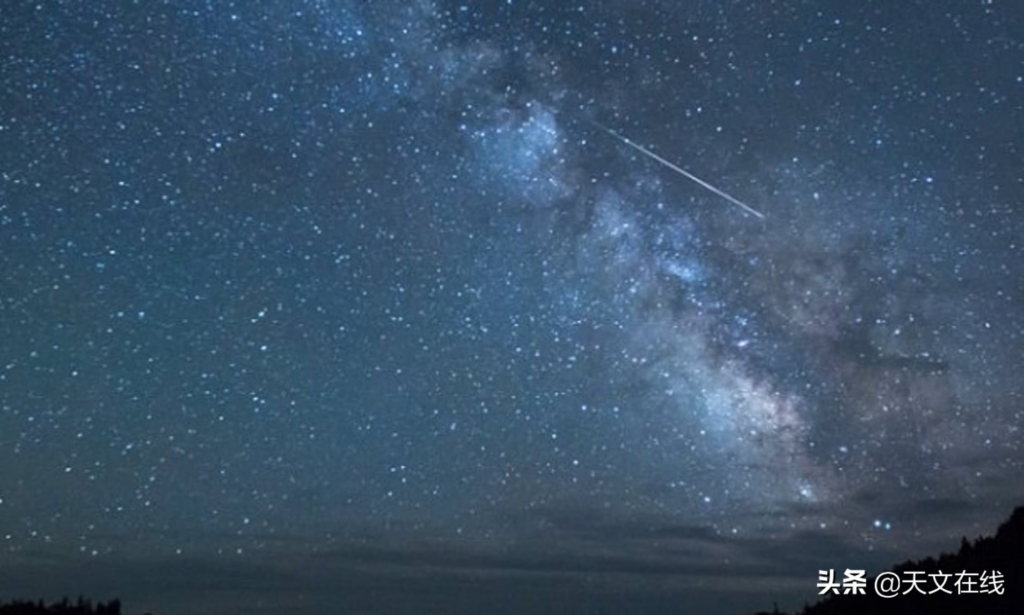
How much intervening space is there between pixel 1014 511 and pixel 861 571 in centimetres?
674

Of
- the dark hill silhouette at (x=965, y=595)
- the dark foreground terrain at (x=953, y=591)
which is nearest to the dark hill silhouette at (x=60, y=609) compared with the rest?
the dark foreground terrain at (x=953, y=591)

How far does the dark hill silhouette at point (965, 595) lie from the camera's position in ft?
48.4

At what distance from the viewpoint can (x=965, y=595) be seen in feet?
A: 49.8

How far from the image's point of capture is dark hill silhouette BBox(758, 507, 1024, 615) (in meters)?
14.8

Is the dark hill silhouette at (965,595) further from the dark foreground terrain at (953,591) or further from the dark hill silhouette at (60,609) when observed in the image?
the dark hill silhouette at (60,609)

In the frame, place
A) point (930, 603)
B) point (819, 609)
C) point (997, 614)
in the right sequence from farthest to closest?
1. point (819, 609)
2. point (930, 603)
3. point (997, 614)

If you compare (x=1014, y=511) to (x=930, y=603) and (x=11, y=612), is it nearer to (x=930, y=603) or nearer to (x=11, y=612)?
(x=930, y=603)

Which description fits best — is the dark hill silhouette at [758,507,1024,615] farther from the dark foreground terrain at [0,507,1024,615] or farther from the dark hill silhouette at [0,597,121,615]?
the dark hill silhouette at [0,597,121,615]

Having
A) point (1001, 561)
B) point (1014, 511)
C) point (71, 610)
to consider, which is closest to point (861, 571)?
point (1001, 561)

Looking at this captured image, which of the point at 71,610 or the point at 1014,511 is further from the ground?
the point at 1014,511

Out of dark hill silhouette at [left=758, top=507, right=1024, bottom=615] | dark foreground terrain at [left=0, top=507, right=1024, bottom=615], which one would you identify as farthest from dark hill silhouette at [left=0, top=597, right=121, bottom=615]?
dark hill silhouette at [left=758, top=507, right=1024, bottom=615]

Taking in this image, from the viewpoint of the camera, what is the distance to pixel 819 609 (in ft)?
61.2

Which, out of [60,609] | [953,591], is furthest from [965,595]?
[60,609]

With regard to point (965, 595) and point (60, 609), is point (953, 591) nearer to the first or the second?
point (965, 595)
